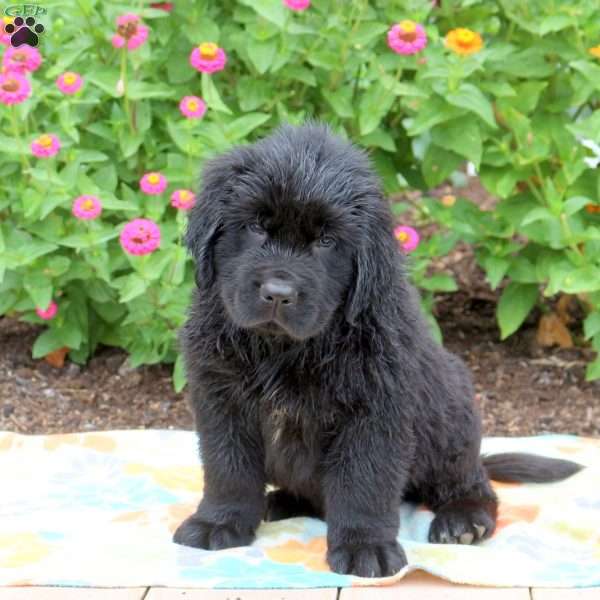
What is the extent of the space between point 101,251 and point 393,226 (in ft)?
5.27

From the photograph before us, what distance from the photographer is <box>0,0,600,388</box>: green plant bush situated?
14.7ft

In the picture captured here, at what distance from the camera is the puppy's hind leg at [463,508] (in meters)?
3.64

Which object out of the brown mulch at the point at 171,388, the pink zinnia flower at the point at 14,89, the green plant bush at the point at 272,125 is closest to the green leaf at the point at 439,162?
the green plant bush at the point at 272,125

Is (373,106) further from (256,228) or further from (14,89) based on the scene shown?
(256,228)

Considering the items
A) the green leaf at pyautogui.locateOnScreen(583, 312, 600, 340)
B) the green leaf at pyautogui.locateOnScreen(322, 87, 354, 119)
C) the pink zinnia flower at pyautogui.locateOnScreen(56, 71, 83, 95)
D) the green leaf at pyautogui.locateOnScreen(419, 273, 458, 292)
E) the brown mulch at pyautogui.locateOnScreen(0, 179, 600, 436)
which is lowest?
the brown mulch at pyautogui.locateOnScreen(0, 179, 600, 436)

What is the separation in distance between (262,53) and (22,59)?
0.89 metres

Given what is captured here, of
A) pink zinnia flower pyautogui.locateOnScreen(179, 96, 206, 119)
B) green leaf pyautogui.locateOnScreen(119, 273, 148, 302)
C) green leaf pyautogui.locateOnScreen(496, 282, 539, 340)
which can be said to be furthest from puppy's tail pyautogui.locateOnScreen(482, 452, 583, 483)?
pink zinnia flower pyautogui.locateOnScreen(179, 96, 206, 119)

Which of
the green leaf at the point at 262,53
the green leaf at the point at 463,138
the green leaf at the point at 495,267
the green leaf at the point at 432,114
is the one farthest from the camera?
the green leaf at the point at 495,267

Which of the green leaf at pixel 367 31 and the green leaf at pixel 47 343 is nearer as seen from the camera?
the green leaf at pixel 367 31

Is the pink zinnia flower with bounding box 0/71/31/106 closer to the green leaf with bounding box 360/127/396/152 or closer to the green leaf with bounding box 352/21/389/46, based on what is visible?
the green leaf with bounding box 352/21/389/46

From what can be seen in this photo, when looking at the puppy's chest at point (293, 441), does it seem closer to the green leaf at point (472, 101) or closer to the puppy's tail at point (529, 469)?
the puppy's tail at point (529, 469)

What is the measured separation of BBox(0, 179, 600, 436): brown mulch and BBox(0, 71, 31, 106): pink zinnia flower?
1434mm

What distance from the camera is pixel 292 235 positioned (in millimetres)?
3150

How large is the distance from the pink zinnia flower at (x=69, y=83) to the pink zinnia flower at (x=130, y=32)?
200mm
